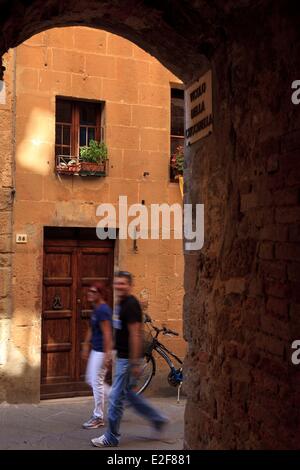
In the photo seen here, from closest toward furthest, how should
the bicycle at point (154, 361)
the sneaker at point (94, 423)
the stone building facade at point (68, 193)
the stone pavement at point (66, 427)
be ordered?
1. the stone pavement at point (66, 427)
2. the sneaker at point (94, 423)
3. the stone building facade at point (68, 193)
4. the bicycle at point (154, 361)

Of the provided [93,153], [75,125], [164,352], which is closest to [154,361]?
[164,352]

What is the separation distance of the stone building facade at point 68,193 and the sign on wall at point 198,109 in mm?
3682

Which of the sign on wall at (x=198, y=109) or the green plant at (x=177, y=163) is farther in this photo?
the green plant at (x=177, y=163)

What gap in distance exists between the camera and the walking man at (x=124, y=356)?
509 centimetres

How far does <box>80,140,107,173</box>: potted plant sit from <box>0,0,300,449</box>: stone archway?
3.59m

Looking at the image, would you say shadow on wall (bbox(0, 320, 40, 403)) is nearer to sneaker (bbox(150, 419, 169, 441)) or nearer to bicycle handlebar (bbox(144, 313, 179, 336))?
bicycle handlebar (bbox(144, 313, 179, 336))

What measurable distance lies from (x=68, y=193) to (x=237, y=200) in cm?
463

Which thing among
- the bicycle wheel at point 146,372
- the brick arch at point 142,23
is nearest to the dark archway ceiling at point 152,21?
the brick arch at point 142,23

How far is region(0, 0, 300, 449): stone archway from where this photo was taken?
295cm

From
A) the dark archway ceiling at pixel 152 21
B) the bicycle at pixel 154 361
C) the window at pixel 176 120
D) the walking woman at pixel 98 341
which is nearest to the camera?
the dark archway ceiling at pixel 152 21

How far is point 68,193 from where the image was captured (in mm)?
7805

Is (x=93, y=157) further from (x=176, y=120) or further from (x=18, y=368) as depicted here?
(x=18, y=368)

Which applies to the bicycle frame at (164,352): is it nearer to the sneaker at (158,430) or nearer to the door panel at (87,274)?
the door panel at (87,274)

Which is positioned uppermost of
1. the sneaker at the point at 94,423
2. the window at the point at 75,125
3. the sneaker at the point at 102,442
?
the window at the point at 75,125
